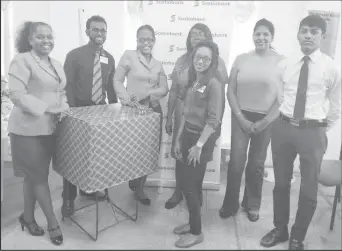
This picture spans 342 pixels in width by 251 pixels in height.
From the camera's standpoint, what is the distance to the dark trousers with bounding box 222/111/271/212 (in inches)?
106

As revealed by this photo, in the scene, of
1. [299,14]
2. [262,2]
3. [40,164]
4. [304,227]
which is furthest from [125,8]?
[304,227]

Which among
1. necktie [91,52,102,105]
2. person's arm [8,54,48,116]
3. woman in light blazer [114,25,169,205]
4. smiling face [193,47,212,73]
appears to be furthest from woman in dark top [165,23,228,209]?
person's arm [8,54,48,116]

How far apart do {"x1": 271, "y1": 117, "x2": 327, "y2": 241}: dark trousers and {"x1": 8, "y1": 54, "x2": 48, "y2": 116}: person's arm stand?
157 cm

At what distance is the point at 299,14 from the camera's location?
3.41 m

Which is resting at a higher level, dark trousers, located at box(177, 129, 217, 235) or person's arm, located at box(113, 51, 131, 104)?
person's arm, located at box(113, 51, 131, 104)

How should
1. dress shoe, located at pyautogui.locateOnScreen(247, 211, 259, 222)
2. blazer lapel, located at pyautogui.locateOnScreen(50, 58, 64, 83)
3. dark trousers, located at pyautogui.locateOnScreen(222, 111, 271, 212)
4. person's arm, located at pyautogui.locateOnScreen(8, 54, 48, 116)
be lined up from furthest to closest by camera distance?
dress shoe, located at pyautogui.locateOnScreen(247, 211, 259, 222) < dark trousers, located at pyautogui.locateOnScreen(222, 111, 271, 212) < blazer lapel, located at pyautogui.locateOnScreen(50, 58, 64, 83) < person's arm, located at pyautogui.locateOnScreen(8, 54, 48, 116)

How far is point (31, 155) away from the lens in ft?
7.29

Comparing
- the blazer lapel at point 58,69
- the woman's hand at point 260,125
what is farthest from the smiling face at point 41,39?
the woman's hand at point 260,125

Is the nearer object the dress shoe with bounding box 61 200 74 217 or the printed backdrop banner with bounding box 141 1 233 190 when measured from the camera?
the dress shoe with bounding box 61 200 74 217

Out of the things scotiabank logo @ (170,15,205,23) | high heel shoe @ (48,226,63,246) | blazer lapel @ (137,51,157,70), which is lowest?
high heel shoe @ (48,226,63,246)

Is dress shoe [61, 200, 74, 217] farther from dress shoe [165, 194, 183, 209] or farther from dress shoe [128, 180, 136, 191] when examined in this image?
dress shoe [165, 194, 183, 209]

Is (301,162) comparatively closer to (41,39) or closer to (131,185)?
(131,185)

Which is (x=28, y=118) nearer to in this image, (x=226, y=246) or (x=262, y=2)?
(x=226, y=246)

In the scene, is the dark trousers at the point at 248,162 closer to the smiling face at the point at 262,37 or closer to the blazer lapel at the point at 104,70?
the smiling face at the point at 262,37
